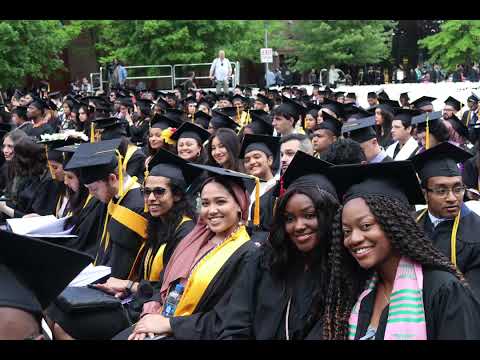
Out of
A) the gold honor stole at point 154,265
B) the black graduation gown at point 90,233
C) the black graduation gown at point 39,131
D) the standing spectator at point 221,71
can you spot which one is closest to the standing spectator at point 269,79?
the standing spectator at point 221,71

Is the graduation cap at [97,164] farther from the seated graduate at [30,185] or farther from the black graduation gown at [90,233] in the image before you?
the seated graduate at [30,185]

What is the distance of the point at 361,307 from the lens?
2.77 meters

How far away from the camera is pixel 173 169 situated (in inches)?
193

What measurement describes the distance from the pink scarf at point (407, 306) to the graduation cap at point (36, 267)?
125 centimetres

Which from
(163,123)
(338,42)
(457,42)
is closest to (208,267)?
(163,123)

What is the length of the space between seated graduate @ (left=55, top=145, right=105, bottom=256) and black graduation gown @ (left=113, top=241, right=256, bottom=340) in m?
2.12

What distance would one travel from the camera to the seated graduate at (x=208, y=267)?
11.6ft

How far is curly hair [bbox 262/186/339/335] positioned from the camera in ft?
10.6

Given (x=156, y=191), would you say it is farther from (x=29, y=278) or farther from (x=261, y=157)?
(x=29, y=278)

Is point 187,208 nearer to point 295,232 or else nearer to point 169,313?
point 169,313

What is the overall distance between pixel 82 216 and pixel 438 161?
3244 mm

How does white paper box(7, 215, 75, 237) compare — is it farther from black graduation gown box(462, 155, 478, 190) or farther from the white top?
the white top

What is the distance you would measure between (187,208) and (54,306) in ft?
6.70
